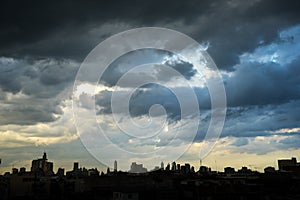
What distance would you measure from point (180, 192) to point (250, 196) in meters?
15.8

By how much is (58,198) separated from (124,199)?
856 inches

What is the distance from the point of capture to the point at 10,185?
301 ft

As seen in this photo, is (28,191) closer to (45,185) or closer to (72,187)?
(45,185)

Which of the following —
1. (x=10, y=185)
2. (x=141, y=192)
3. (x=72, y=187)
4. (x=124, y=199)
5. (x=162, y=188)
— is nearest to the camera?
(x=124, y=199)

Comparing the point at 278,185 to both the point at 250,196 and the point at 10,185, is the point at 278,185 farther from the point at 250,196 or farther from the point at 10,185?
the point at 10,185

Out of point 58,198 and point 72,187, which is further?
point 72,187

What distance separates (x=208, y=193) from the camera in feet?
255

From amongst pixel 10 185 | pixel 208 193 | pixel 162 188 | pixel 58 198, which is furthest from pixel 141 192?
pixel 10 185

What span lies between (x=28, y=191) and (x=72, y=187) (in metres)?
11.8

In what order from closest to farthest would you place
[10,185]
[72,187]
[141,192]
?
[141,192]
[10,185]
[72,187]

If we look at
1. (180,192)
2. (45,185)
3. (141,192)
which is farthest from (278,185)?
(45,185)

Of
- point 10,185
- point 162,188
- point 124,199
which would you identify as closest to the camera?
point 124,199

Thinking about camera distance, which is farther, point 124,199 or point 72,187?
point 72,187

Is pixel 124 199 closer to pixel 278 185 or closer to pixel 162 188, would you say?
pixel 162 188
